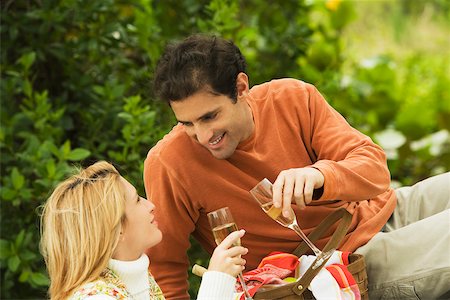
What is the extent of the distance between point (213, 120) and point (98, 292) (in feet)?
2.13

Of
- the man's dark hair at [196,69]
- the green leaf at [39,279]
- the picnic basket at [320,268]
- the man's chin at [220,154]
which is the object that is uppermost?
the man's dark hair at [196,69]

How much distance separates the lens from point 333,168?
8.66ft

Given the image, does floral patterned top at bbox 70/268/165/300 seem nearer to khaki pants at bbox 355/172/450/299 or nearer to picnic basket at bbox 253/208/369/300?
picnic basket at bbox 253/208/369/300

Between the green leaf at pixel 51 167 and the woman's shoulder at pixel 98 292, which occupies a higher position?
the woman's shoulder at pixel 98 292

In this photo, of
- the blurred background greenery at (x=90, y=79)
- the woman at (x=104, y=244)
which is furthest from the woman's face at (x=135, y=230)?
the blurred background greenery at (x=90, y=79)

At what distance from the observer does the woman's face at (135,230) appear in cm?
250

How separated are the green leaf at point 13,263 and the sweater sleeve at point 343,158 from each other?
134 centimetres

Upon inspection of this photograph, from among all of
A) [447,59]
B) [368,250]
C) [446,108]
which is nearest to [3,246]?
[368,250]

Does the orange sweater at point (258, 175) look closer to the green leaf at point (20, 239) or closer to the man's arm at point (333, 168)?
the man's arm at point (333, 168)

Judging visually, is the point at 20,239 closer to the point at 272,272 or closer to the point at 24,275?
the point at 24,275

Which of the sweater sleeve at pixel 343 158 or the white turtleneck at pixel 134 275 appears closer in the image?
the white turtleneck at pixel 134 275

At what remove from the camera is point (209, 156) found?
9.36ft

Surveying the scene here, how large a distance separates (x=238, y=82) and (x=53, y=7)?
1.40 m

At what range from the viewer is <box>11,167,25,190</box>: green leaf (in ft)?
11.7
